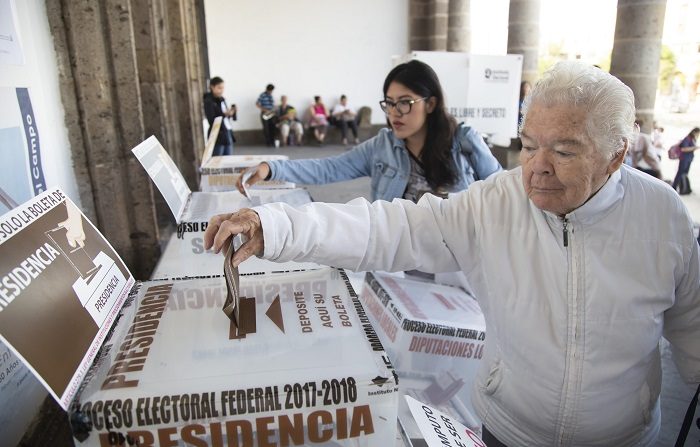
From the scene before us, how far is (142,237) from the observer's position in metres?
2.85

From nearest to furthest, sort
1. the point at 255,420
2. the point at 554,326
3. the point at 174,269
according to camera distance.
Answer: the point at 255,420 < the point at 554,326 < the point at 174,269

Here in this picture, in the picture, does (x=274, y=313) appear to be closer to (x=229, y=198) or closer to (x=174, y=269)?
(x=174, y=269)

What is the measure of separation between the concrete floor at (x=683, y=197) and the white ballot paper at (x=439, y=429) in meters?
0.84

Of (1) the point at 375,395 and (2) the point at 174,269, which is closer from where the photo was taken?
(1) the point at 375,395

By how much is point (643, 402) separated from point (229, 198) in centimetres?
160

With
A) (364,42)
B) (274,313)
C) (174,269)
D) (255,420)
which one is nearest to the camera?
(255,420)

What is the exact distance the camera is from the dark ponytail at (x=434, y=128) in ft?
7.48

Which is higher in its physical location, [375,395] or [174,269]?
[375,395]

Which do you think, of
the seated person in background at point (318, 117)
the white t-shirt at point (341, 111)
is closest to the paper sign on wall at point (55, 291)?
the seated person in background at point (318, 117)

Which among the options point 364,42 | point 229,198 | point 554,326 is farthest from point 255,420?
point 364,42

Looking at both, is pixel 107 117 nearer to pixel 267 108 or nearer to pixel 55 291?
pixel 55 291

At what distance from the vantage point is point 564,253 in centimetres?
118

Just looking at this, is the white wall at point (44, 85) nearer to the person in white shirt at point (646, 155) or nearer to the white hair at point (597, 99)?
the white hair at point (597, 99)

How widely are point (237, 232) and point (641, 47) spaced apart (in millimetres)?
5935
